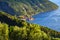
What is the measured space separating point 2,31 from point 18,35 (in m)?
2.77

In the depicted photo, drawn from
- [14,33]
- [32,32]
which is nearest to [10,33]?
[14,33]

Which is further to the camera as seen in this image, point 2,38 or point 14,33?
point 14,33

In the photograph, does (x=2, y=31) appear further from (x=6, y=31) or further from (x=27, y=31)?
(x=27, y=31)

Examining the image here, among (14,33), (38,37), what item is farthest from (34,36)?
(14,33)

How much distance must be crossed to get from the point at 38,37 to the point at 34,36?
0.76 m

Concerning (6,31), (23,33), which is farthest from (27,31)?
(6,31)

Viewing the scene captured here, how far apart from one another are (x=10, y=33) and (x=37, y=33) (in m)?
4.52

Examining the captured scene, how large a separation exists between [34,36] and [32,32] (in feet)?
3.39

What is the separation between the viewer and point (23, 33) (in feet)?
140

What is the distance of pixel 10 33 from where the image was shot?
4306cm

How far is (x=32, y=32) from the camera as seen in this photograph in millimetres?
42062

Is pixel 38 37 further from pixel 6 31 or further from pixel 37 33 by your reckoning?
pixel 6 31

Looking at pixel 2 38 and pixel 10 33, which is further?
pixel 10 33

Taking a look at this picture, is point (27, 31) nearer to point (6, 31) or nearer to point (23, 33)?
point (23, 33)
